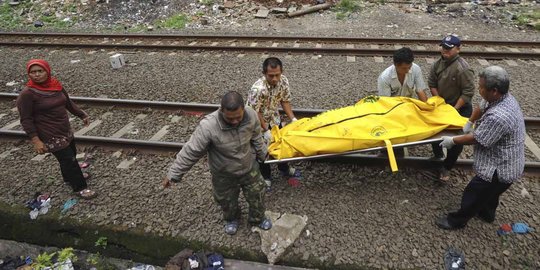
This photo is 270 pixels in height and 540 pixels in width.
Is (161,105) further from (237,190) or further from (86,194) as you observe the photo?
(237,190)

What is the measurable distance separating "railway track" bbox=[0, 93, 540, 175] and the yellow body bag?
0.87 m

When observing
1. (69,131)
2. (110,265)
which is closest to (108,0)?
(69,131)

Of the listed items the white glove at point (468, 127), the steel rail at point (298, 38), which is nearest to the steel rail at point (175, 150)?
the white glove at point (468, 127)

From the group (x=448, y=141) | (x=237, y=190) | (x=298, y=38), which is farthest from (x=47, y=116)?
(x=298, y=38)

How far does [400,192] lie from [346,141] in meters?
1.06

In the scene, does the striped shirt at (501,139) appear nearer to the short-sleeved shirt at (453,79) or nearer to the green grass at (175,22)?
the short-sleeved shirt at (453,79)

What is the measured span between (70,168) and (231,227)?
6.86 feet

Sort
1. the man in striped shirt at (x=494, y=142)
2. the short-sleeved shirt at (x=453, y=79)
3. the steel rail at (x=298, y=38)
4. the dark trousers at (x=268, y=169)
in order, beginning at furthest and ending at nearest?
the steel rail at (x=298, y=38) → the dark trousers at (x=268, y=169) → the short-sleeved shirt at (x=453, y=79) → the man in striped shirt at (x=494, y=142)

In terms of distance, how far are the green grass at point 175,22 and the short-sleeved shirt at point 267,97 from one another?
8.26 metres

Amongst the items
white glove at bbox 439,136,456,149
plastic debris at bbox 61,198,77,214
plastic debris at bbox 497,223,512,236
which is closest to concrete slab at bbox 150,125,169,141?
plastic debris at bbox 61,198,77,214

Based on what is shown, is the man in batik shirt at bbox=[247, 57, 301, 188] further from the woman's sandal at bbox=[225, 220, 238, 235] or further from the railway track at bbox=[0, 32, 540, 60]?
the railway track at bbox=[0, 32, 540, 60]

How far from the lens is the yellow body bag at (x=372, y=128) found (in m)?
3.47

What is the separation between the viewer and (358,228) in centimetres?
357

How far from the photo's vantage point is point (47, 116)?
3.74 meters
